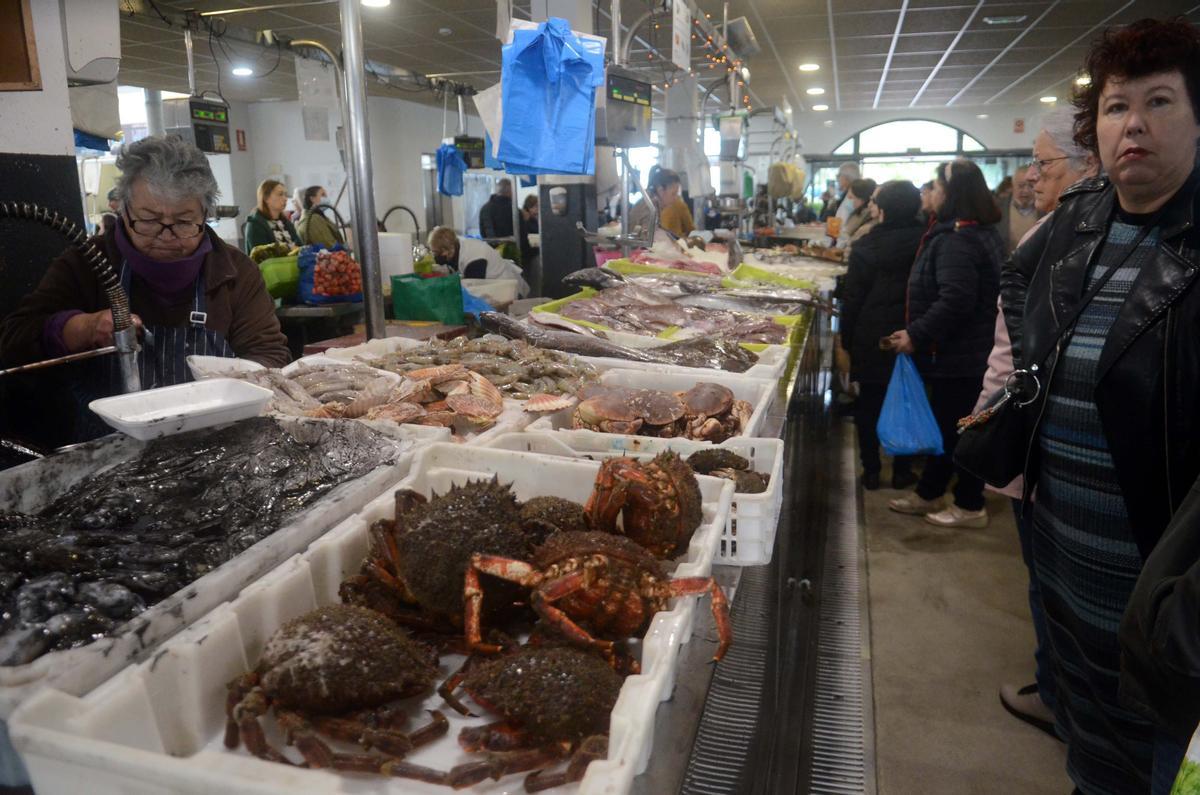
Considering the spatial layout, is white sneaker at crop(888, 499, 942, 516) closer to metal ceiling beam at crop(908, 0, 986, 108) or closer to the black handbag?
the black handbag

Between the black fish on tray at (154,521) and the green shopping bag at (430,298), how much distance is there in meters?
3.99

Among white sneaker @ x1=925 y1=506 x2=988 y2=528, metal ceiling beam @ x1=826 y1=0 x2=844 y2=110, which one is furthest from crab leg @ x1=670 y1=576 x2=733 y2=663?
metal ceiling beam @ x1=826 y1=0 x2=844 y2=110

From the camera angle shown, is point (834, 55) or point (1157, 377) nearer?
point (1157, 377)

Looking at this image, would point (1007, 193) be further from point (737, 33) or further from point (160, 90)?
point (160, 90)

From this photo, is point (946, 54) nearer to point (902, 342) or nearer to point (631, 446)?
point (902, 342)

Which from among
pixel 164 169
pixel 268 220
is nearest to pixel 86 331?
pixel 164 169

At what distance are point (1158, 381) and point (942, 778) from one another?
1645 mm

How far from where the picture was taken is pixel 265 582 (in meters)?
1.15

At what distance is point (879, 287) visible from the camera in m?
4.93

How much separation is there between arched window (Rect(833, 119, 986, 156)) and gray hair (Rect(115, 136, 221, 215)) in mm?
21234

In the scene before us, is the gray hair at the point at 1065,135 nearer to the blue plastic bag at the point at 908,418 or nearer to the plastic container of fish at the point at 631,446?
the blue plastic bag at the point at 908,418

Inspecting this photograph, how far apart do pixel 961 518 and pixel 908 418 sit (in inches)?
27.1

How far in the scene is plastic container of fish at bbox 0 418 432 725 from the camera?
899mm

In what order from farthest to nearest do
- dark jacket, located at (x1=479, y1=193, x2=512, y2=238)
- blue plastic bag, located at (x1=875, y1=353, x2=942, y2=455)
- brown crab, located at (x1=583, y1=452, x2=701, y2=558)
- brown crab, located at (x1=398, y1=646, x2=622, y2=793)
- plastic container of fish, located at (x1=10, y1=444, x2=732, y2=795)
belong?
1. dark jacket, located at (x1=479, y1=193, x2=512, y2=238)
2. blue plastic bag, located at (x1=875, y1=353, x2=942, y2=455)
3. brown crab, located at (x1=583, y1=452, x2=701, y2=558)
4. brown crab, located at (x1=398, y1=646, x2=622, y2=793)
5. plastic container of fish, located at (x1=10, y1=444, x2=732, y2=795)
